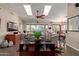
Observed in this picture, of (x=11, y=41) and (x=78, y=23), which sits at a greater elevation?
(x=78, y=23)

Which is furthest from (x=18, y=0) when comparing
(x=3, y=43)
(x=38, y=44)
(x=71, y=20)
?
(x=3, y=43)

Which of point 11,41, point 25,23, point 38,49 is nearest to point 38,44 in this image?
point 38,49

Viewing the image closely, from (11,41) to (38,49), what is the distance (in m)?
3.55

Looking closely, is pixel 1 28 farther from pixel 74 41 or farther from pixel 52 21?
pixel 52 21

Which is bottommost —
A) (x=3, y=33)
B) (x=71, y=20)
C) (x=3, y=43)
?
(x=3, y=43)

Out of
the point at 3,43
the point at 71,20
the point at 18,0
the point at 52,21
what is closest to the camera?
the point at 18,0

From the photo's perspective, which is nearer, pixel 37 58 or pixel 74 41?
pixel 37 58

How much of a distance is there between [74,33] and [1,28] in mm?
4557

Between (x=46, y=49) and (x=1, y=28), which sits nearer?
(x=46, y=49)

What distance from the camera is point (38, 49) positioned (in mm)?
3582

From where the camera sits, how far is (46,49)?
3633 mm

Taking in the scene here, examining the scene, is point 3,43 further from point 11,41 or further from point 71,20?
point 71,20

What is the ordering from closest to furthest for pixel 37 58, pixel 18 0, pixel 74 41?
pixel 37 58 → pixel 18 0 → pixel 74 41

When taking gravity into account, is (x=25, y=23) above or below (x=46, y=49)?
above
